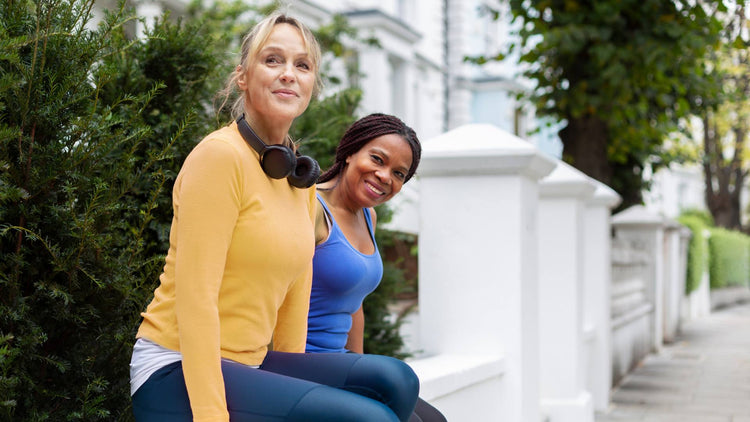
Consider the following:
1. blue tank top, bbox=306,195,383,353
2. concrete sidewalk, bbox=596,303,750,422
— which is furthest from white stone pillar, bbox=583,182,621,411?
blue tank top, bbox=306,195,383,353

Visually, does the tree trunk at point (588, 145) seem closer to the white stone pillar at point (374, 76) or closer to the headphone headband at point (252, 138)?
the white stone pillar at point (374, 76)

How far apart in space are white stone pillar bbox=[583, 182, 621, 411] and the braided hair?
4.53 m

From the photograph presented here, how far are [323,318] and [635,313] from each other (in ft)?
26.7

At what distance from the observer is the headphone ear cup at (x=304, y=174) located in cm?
227

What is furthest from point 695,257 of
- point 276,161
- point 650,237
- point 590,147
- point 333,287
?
point 276,161

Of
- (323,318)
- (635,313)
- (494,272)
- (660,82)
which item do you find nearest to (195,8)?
(660,82)

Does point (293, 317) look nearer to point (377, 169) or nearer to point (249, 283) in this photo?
point (249, 283)

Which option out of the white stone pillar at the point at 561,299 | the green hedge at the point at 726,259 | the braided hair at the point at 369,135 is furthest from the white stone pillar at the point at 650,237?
the green hedge at the point at 726,259

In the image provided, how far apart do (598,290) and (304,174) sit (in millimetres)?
5780

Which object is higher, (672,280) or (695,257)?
(695,257)

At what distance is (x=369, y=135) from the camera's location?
3.14 metres

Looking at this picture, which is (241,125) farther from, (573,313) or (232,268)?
(573,313)

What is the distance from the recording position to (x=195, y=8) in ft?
34.4

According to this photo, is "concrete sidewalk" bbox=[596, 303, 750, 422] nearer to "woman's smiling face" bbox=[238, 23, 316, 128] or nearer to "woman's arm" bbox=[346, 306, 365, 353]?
"woman's arm" bbox=[346, 306, 365, 353]
